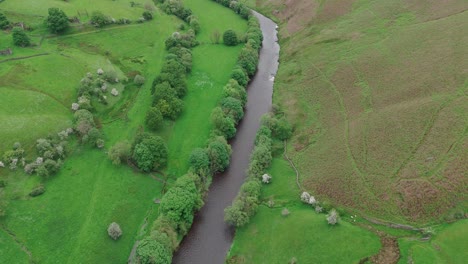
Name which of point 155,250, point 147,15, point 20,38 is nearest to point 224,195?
point 155,250

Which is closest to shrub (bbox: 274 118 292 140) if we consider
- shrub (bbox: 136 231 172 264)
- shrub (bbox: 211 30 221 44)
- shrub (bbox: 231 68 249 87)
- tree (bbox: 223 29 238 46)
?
shrub (bbox: 231 68 249 87)

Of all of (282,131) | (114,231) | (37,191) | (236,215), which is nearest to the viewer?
(114,231)

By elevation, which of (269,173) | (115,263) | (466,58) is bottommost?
(115,263)

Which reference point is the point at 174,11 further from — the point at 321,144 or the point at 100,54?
the point at 321,144

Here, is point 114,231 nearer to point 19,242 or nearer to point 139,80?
point 19,242

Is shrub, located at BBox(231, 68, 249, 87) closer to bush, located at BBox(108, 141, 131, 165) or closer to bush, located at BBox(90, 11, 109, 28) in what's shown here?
bush, located at BBox(108, 141, 131, 165)

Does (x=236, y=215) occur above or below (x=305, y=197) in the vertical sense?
below

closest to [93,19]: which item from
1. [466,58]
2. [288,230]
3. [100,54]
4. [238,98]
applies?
[100,54]
